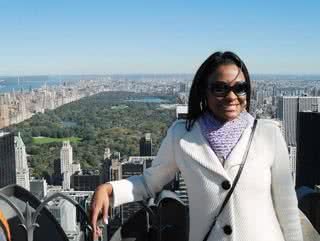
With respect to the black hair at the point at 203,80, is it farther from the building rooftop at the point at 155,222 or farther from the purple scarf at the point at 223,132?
the building rooftop at the point at 155,222

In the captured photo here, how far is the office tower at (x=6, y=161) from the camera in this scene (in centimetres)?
1027

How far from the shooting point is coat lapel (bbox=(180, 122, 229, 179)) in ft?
2.55

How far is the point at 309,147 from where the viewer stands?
9.36 m

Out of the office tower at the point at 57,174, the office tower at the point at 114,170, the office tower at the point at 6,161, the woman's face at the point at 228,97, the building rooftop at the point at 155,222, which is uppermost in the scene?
the woman's face at the point at 228,97

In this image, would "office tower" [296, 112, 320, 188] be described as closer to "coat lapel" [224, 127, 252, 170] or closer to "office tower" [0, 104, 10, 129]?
"coat lapel" [224, 127, 252, 170]

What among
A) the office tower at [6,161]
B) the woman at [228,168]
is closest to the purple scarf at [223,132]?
the woman at [228,168]

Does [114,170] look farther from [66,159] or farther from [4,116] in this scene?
[4,116]

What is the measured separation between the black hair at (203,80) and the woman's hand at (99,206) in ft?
0.60

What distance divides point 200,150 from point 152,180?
0.12 m

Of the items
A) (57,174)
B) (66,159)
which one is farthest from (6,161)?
(66,159)

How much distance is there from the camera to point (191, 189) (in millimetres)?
799

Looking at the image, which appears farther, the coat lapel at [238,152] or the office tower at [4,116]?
the office tower at [4,116]

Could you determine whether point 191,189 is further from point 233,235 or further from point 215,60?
point 215,60

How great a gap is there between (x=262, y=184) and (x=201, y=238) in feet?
0.44
